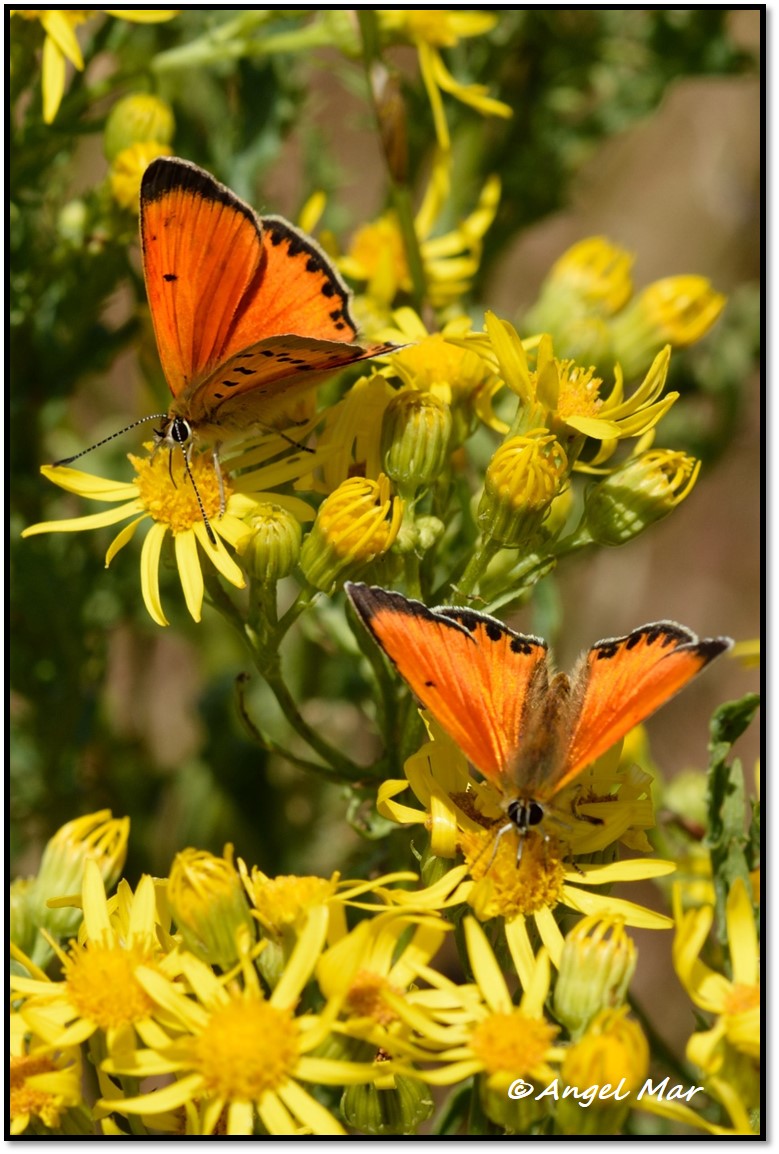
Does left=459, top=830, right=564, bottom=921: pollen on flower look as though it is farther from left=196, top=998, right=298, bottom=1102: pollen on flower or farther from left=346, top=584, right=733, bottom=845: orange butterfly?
left=196, top=998, right=298, bottom=1102: pollen on flower

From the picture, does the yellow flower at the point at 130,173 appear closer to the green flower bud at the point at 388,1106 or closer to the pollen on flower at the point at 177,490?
the pollen on flower at the point at 177,490

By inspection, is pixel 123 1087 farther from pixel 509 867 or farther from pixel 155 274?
pixel 155 274

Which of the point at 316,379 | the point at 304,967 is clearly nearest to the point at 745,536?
the point at 316,379

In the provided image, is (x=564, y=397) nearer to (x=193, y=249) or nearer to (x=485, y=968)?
(x=193, y=249)

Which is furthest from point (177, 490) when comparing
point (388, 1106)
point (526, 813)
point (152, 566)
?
point (388, 1106)

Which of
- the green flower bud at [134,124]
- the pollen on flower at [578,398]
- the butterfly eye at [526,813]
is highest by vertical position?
the green flower bud at [134,124]

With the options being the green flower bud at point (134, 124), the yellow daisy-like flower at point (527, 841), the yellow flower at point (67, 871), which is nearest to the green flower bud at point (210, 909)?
the yellow daisy-like flower at point (527, 841)
